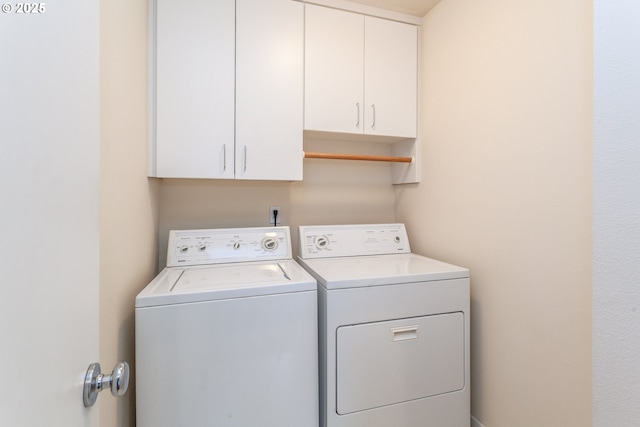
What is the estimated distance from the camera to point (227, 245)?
1.71m

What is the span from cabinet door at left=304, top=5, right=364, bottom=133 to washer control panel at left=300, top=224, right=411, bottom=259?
0.66m

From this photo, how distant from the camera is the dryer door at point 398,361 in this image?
50.4 inches

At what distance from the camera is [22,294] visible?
1.31ft

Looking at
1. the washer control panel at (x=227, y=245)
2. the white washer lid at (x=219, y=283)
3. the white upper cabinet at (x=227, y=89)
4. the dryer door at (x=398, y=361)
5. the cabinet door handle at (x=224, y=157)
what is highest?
the white upper cabinet at (x=227, y=89)

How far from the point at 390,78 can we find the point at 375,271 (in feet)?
4.20

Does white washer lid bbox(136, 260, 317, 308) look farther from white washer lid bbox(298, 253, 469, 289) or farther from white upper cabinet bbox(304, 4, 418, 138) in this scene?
white upper cabinet bbox(304, 4, 418, 138)

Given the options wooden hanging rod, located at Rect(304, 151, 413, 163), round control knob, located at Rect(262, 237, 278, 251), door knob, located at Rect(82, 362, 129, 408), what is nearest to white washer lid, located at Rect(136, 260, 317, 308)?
round control knob, located at Rect(262, 237, 278, 251)

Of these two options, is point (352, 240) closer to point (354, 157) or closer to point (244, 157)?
point (354, 157)

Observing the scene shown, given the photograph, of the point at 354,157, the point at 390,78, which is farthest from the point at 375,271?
the point at 390,78

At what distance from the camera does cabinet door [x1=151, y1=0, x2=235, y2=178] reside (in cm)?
148

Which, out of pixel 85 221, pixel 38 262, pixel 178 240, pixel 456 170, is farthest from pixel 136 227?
pixel 456 170

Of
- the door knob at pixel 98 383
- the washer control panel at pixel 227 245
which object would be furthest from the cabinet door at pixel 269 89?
the door knob at pixel 98 383

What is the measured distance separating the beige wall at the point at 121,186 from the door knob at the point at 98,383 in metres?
0.38

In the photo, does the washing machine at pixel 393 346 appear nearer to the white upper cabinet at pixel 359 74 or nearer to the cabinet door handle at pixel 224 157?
the cabinet door handle at pixel 224 157
